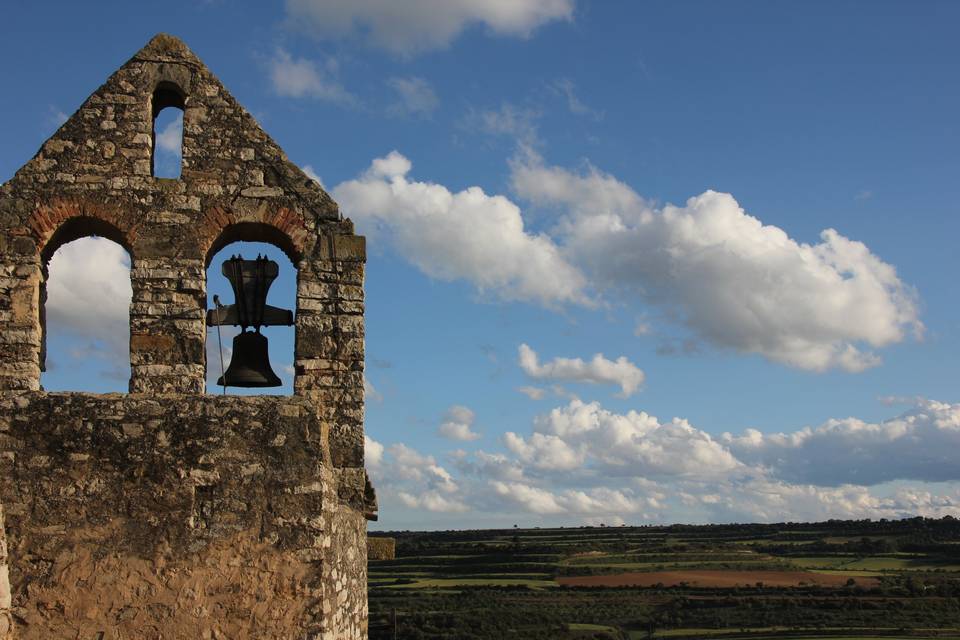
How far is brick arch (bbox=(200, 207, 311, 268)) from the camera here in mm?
8406

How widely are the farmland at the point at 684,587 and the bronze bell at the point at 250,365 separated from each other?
4745 centimetres

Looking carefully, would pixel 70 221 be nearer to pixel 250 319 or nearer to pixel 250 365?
pixel 250 319

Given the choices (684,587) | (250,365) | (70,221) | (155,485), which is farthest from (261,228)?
(684,587)

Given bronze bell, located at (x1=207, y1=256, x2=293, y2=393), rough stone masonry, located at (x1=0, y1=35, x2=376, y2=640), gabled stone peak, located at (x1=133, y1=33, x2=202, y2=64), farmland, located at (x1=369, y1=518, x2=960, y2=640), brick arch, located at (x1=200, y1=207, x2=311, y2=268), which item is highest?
gabled stone peak, located at (x1=133, y1=33, x2=202, y2=64)

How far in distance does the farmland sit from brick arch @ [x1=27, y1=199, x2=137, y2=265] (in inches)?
1891

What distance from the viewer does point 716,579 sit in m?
86.0

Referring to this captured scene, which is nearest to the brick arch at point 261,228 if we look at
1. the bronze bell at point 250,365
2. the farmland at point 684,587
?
the bronze bell at point 250,365

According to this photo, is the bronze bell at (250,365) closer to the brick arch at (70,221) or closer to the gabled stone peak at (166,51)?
the brick arch at (70,221)

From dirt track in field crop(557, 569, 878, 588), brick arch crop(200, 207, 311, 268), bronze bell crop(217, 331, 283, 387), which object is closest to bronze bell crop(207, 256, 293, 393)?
bronze bell crop(217, 331, 283, 387)

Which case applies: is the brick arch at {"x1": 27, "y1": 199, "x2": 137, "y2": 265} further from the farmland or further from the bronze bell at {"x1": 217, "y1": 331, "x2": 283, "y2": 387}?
the farmland

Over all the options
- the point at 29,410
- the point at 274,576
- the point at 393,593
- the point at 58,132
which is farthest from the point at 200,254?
the point at 393,593

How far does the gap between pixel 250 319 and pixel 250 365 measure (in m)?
0.37

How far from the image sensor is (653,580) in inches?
3501

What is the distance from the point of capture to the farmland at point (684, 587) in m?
62.9
